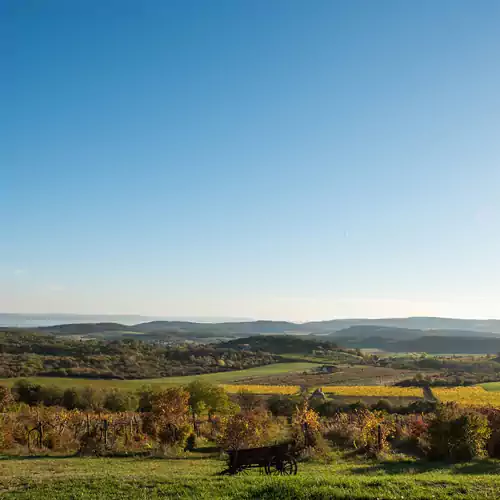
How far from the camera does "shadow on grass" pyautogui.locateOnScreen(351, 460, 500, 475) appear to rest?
19.9 m

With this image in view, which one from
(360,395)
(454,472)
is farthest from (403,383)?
(454,472)

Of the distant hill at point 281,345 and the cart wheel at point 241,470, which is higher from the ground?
the cart wheel at point 241,470

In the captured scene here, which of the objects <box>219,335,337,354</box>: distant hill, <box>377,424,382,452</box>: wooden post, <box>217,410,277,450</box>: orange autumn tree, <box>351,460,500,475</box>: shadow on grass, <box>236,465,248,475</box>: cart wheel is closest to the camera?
<box>236,465,248,475</box>: cart wheel

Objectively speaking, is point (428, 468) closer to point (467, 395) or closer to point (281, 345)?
point (467, 395)

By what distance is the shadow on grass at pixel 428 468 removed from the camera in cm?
1988

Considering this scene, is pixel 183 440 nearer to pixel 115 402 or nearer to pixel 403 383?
pixel 115 402

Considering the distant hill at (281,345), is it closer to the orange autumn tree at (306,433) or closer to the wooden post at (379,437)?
the orange autumn tree at (306,433)

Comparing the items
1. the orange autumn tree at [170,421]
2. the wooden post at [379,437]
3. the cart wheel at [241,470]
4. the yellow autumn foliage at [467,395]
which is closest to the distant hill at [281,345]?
the yellow autumn foliage at [467,395]

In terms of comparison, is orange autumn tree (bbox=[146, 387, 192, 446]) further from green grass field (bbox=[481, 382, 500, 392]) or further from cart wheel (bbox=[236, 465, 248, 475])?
green grass field (bbox=[481, 382, 500, 392])

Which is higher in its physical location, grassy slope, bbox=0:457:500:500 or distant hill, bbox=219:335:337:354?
grassy slope, bbox=0:457:500:500

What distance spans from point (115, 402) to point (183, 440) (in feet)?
84.4

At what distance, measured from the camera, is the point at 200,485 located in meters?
15.0

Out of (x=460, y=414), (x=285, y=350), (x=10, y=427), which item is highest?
(x=460, y=414)

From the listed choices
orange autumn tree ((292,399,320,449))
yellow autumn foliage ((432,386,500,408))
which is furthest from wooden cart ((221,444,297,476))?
yellow autumn foliage ((432,386,500,408))
